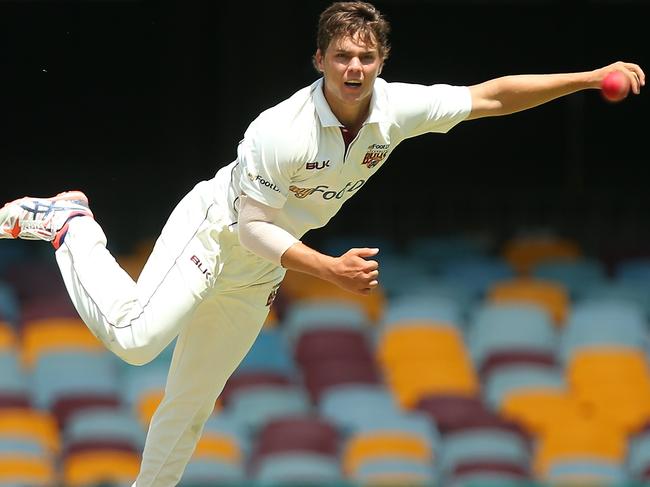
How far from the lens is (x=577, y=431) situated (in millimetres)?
11203

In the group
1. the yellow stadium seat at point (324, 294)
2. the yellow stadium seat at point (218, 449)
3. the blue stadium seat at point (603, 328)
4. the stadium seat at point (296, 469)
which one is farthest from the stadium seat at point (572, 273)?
the yellow stadium seat at point (218, 449)

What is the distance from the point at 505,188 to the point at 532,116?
640mm

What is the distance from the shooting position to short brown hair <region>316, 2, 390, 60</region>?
605 cm

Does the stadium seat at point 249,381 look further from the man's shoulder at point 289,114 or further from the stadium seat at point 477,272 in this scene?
the man's shoulder at point 289,114

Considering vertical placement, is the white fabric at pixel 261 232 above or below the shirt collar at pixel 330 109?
below

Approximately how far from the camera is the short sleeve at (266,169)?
607 cm

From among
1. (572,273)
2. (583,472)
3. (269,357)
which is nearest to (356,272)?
(583,472)

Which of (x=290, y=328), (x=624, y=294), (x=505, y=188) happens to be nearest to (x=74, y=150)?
(x=290, y=328)

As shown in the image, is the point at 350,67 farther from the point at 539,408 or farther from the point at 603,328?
the point at 603,328

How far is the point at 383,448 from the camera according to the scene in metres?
10.7

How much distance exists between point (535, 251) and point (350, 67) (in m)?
7.46

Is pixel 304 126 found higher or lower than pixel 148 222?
lower

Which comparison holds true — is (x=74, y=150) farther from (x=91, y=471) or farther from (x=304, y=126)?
(x=304, y=126)

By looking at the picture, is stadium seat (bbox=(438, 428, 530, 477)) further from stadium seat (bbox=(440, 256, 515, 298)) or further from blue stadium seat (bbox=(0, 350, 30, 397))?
blue stadium seat (bbox=(0, 350, 30, 397))
